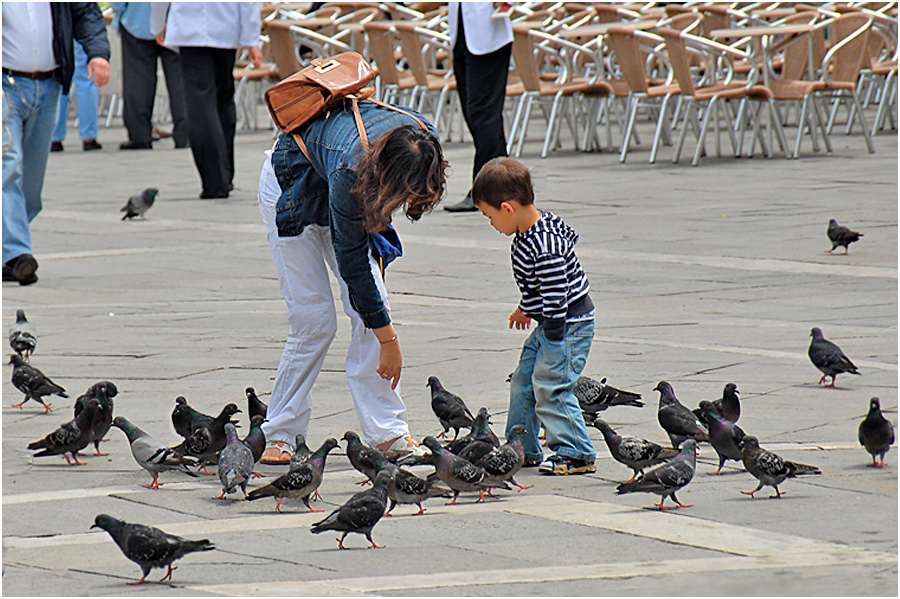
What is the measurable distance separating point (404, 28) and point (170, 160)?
11.3ft

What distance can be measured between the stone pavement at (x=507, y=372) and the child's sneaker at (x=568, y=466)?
65 mm

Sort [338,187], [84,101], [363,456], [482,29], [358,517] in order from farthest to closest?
1. [84,101]
2. [482,29]
3. [363,456]
4. [338,187]
5. [358,517]

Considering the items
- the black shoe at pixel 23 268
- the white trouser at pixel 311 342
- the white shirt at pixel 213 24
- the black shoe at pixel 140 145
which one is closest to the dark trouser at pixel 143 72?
the black shoe at pixel 140 145

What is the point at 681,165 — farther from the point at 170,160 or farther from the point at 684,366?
the point at 684,366

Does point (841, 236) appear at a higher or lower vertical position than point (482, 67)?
lower

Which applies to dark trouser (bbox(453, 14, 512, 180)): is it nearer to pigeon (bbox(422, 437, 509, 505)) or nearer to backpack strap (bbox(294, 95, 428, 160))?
backpack strap (bbox(294, 95, 428, 160))

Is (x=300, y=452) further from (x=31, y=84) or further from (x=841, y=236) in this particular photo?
(x=841, y=236)

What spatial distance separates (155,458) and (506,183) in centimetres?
159

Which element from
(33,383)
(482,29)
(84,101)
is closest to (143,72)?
(84,101)

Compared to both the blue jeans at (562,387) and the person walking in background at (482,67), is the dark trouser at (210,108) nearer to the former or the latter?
the person walking in background at (482,67)

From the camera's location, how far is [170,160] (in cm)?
1708

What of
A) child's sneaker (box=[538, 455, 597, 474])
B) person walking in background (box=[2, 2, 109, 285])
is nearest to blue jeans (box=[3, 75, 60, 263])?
person walking in background (box=[2, 2, 109, 285])

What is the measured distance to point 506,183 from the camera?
4906 mm

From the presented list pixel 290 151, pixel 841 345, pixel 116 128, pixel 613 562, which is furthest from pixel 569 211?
pixel 116 128
